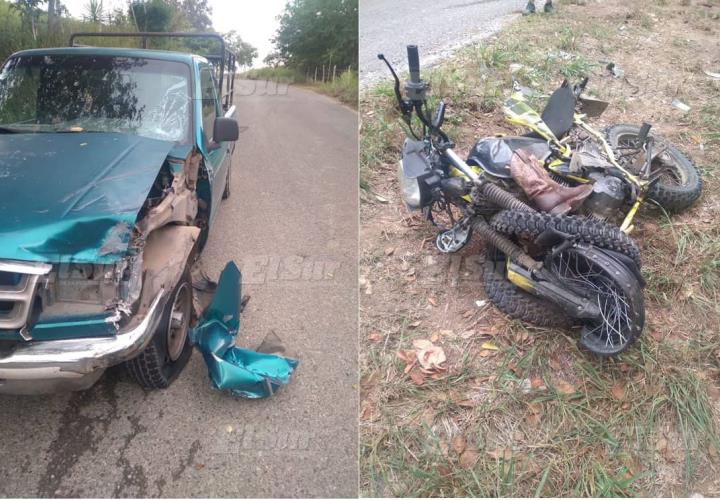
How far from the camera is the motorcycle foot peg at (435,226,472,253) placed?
3250mm

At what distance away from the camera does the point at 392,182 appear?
14.4ft

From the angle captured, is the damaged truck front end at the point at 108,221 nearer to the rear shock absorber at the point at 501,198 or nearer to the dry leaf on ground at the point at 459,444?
the dry leaf on ground at the point at 459,444

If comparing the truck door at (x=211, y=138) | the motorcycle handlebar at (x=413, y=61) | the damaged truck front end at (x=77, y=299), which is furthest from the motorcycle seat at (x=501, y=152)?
the damaged truck front end at (x=77, y=299)

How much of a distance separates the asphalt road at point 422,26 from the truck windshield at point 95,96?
3083 millimetres

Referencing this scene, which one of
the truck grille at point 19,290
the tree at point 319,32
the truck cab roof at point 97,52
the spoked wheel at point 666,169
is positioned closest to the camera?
the truck grille at point 19,290

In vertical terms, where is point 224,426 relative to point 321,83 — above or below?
below

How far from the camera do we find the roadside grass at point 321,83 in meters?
7.14

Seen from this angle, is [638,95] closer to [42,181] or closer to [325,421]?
[325,421]

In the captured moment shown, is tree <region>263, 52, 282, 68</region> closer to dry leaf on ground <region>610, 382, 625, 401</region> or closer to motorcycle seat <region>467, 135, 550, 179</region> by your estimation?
motorcycle seat <region>467, 135, 550, 179</region>

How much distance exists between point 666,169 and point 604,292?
6.74 feet

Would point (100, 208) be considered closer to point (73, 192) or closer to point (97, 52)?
point (73, 192)

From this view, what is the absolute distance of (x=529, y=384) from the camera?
2631mm

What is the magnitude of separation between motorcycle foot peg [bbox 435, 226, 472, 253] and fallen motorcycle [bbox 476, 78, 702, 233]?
42 cm

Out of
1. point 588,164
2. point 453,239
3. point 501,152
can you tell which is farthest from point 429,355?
point 588,164
